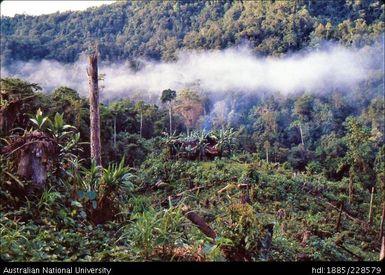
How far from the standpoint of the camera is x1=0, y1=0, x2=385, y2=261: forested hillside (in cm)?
292

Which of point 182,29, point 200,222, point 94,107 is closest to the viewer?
point 200,222

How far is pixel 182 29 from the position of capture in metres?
4.57

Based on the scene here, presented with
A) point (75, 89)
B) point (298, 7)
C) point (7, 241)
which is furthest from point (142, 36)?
point (7, 241)

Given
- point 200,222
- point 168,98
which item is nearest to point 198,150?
point 168,98

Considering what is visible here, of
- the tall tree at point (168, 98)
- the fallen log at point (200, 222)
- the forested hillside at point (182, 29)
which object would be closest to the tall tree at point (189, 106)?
the tall tree at point (168, 98)

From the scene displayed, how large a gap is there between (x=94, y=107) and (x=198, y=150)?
1346mm

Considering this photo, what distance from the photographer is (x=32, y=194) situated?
3217 millimetres

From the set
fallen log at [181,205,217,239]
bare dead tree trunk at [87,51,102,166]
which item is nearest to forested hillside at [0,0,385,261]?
fallen log at [181,205,217,239]

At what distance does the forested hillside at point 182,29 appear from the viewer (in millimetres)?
4441

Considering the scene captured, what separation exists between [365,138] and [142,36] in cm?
260

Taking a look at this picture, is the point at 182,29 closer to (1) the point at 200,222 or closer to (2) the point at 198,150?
(2) the point at 198,150

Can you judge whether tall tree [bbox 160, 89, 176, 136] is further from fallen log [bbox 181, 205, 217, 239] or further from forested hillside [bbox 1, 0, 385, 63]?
fallen log [bbox 181, 205, 217, 239]
